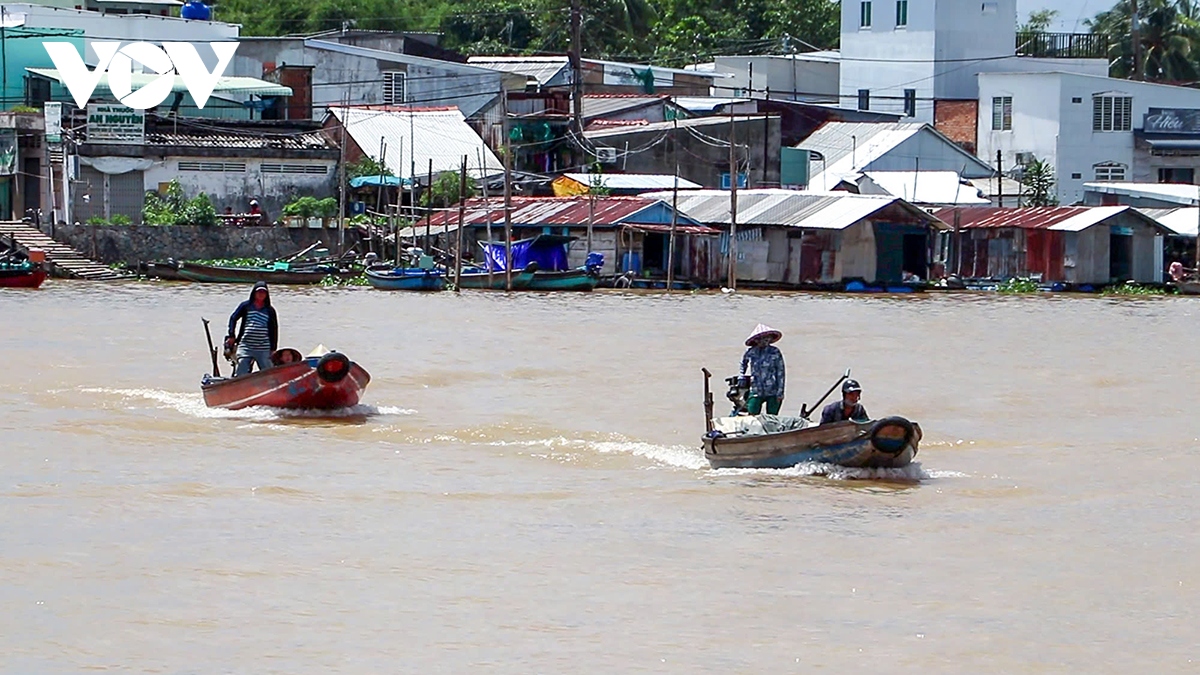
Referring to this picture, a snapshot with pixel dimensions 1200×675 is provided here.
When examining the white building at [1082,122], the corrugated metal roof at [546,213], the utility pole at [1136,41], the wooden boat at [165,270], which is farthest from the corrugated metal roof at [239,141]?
the utility pole at [1136,41]

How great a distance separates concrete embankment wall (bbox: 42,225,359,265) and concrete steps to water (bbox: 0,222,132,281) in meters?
0.33

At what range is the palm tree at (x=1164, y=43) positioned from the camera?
58.6m

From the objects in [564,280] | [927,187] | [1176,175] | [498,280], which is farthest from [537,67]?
[1176,175]

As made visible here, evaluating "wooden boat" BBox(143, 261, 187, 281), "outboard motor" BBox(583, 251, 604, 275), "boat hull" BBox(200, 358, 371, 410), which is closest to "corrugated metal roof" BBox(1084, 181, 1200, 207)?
"outboard motor" BBox(583, 251, 604, 275)

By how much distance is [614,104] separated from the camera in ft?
172

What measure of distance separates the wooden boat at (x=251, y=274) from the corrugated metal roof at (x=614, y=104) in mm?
13090

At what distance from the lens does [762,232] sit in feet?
136

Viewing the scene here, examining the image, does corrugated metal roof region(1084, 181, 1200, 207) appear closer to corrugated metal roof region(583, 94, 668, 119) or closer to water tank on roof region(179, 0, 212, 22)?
corrugated metal roof region(583, 94, 668, 119)

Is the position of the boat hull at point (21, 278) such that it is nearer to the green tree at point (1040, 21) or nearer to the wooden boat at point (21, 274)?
the wooden boat at point (21, 274)

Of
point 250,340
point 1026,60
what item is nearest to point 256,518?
point 250,340

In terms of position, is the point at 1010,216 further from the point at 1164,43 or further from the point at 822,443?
the point at 822,443

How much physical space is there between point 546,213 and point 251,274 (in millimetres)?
7182

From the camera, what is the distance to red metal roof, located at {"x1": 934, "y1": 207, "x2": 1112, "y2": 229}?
1622 inches

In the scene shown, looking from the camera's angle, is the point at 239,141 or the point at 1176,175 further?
the point at 1176,175
